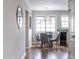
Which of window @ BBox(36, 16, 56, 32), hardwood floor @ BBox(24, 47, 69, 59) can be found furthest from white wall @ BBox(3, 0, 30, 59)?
window @ BBox(36, 16, 56, 32)

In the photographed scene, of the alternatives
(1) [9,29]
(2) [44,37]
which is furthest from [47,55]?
(1) [9,29]

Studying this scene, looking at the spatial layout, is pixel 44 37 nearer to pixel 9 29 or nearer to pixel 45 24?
pixel 45 24

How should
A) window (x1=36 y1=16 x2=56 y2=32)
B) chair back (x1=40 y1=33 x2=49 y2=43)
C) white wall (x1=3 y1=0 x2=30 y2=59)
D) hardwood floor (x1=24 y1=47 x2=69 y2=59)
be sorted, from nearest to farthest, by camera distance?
white wall (x1=3 y1=0 x2=30 y2=59), hardwood floor (x1=24 y1=47 x2=69 y2=59), chair back (x1=40 y1=33 x2=49 y2=43), window (x1=36 y1=16 x2=56 y2=32)

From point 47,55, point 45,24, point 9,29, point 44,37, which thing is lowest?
point 47,55

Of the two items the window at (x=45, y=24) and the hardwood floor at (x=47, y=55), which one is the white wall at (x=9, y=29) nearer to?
the hardwood floor at (x=47, y=55)

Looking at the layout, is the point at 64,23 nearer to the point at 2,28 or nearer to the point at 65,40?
the point at 65,40

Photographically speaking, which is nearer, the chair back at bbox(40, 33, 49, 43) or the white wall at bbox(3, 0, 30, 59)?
the white wall at bbox(3, 0, 30, 59)

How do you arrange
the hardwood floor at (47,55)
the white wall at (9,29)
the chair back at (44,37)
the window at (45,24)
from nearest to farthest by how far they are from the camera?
1. the white wall at (9,29)
2. the hardwood floor at (47,55)
3. the chair back at (44,37)
4. the window at (45,24)

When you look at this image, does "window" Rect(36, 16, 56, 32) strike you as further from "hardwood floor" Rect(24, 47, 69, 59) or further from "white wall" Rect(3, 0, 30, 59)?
"white wall" Rect(3, 0, 30, 59)

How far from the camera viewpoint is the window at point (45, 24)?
11.7 metres

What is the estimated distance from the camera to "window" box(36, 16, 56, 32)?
1166 cm

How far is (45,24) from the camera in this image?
11.7m

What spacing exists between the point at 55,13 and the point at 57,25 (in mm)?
955

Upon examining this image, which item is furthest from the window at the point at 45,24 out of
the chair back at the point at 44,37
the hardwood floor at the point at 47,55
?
the hardwood floor at the point at 47,55
